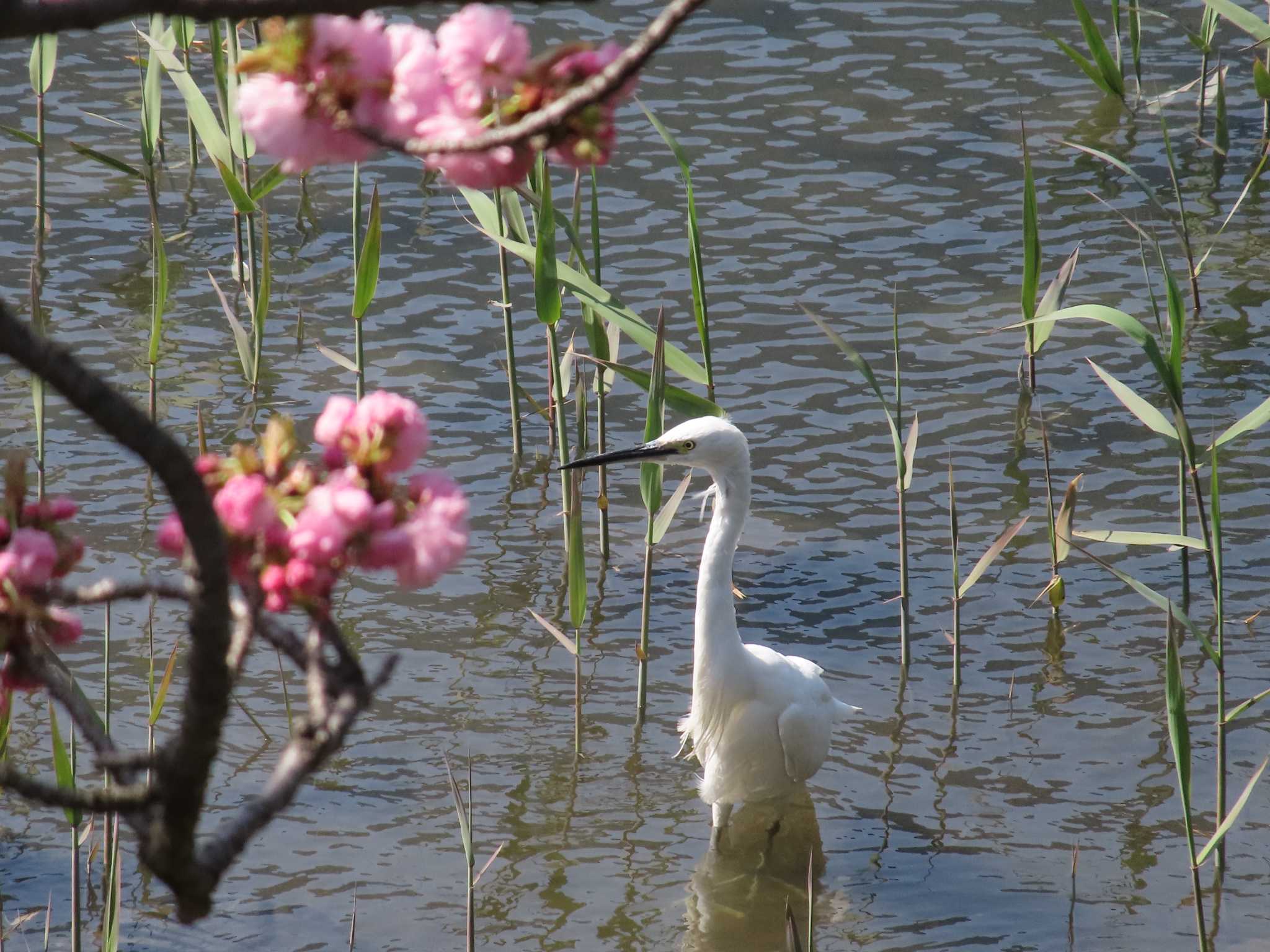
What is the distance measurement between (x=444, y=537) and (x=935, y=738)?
385 centimetres

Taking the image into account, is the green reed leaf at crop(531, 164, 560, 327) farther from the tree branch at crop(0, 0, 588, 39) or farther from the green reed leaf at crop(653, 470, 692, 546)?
the tree branch at crop(0, 0, 588, 39)

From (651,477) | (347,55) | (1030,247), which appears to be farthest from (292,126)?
(1030,247)

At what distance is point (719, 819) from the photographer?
4273 millimetres

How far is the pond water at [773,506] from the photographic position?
4000 mm

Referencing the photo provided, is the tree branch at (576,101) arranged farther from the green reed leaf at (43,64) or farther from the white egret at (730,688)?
the green reed leaf at (43,64)

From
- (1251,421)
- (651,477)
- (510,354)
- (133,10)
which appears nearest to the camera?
(133,10)

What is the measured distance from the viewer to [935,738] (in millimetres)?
4629

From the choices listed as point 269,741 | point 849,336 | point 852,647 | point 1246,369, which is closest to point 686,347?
point 849,336

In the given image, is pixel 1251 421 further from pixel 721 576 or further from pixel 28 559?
pixel 28 559

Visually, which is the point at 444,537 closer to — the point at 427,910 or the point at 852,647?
the point at 427,910

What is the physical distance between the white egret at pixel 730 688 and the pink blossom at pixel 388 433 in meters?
3.00

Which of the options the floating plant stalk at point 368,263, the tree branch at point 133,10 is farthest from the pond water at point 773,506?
the tree branch at point 133,10

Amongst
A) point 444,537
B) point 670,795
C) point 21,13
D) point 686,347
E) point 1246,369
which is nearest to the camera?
point 21,13

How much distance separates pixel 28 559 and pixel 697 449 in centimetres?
310
